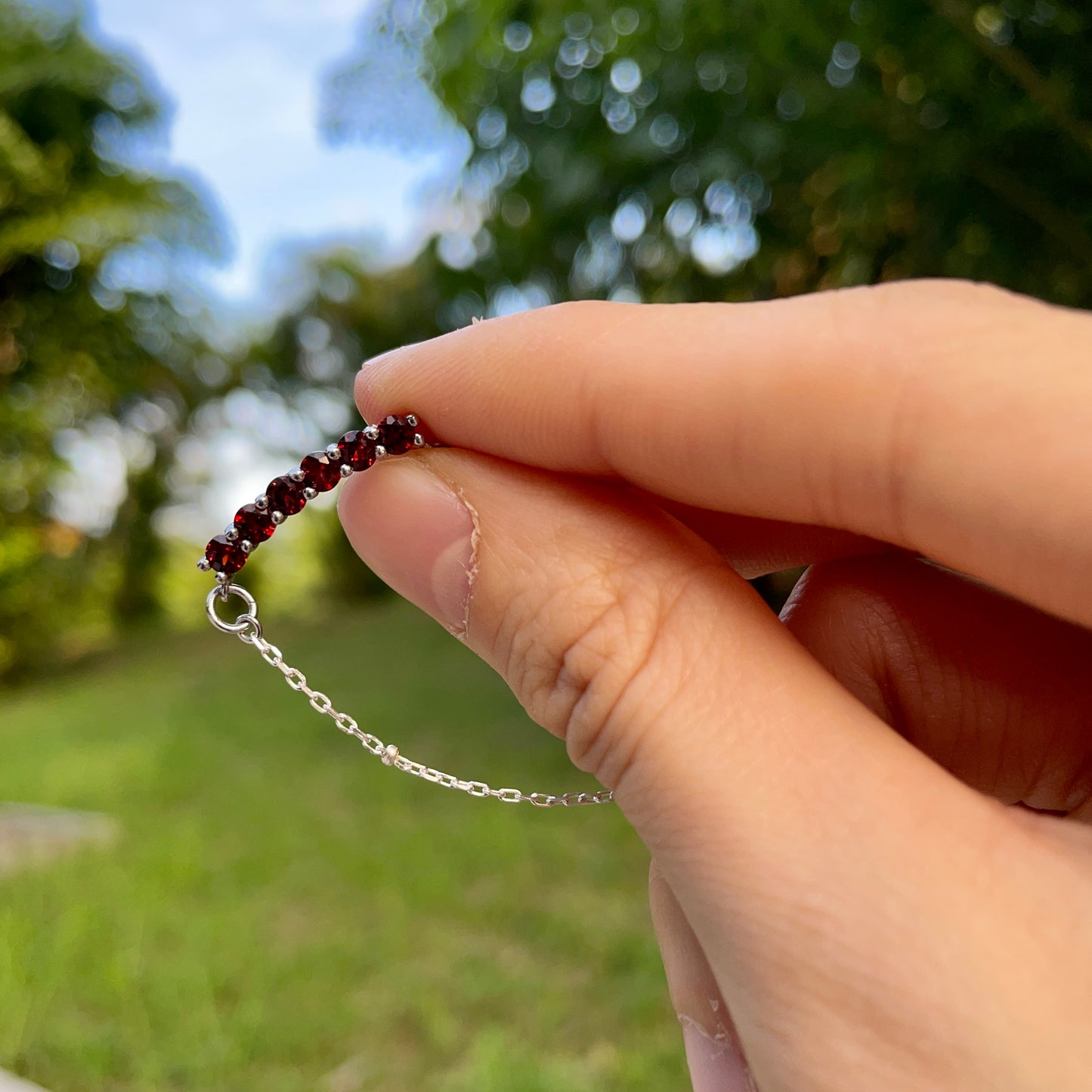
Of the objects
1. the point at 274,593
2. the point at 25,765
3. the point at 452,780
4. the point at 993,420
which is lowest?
the point at 274,593

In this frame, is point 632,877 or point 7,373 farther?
point 7,373

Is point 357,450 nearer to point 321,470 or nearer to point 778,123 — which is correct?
point 321,470

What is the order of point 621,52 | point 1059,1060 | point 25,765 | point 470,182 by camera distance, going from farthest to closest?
point 25,765 → point 470,182 → point 621,52 → point 1059,1060

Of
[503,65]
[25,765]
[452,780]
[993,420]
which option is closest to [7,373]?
[25,765]

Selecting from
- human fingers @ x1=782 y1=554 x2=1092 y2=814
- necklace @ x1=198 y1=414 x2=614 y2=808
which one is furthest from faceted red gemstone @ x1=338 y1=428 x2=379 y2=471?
human fingers @ x1=782 y1=554 x2=1092 y2=814

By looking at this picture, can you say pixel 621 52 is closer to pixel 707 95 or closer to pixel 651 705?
pixel 707 95

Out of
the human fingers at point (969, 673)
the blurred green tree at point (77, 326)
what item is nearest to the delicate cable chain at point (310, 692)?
the human fingers at point (969, 673)

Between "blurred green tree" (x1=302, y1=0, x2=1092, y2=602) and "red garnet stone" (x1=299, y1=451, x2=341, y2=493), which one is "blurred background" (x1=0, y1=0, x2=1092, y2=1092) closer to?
"blurred green tree" (x1=302, y1=0, x2=1092, y2=602)
